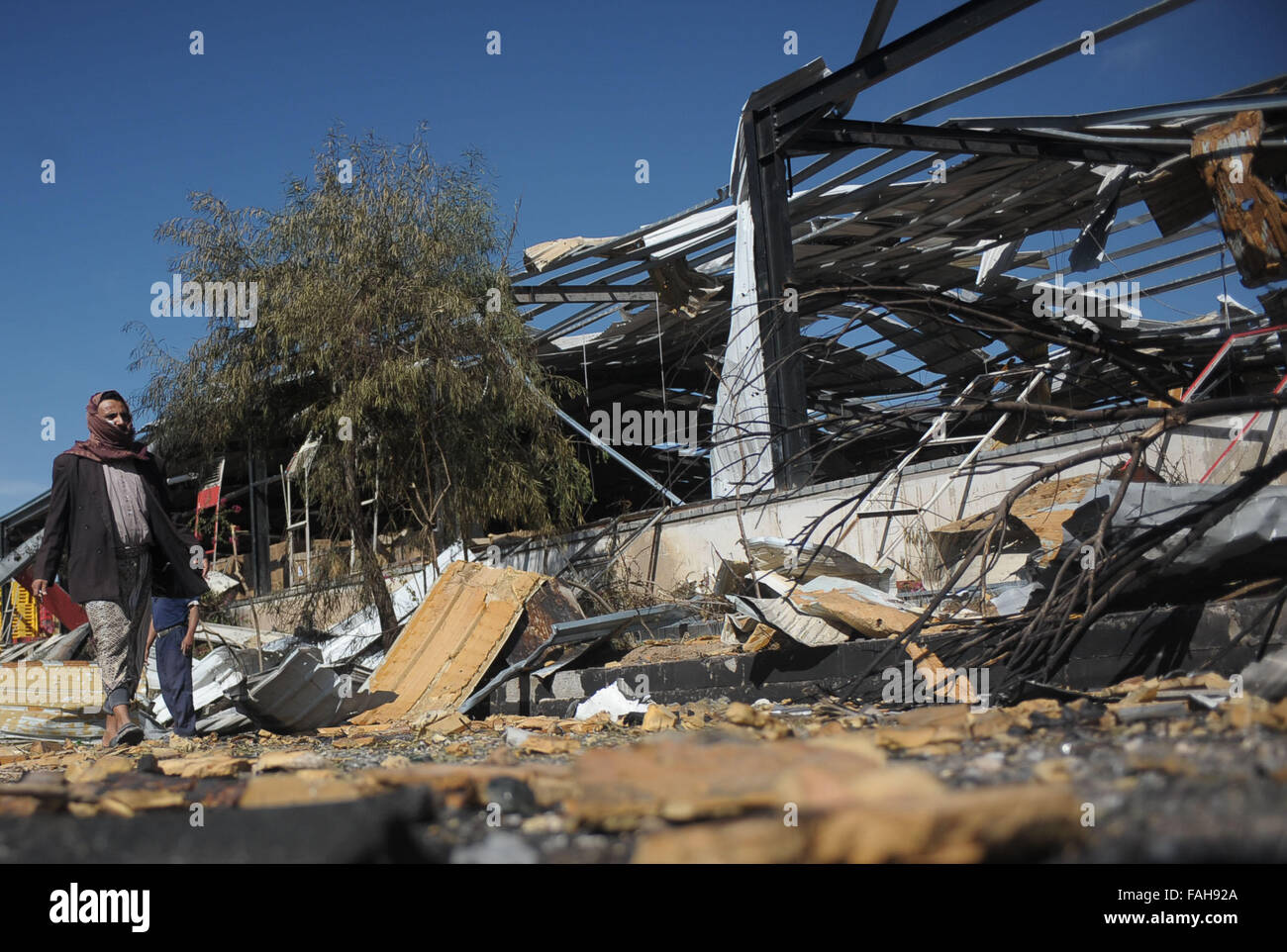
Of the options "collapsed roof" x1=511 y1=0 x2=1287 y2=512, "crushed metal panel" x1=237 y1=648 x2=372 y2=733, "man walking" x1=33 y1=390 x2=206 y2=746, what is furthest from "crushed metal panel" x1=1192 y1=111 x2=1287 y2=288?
"man walking" x1=33 y1=390 x2=206 y2=746

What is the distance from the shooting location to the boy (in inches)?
195

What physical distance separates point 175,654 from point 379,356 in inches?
173

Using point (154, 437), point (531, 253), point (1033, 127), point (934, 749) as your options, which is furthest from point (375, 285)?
point (934, 749)

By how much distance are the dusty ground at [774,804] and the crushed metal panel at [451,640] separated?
10.1 ft

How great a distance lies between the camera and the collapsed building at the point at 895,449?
155 inches

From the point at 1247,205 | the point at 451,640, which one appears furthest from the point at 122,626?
the point at 1247,205

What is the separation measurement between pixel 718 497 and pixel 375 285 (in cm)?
369

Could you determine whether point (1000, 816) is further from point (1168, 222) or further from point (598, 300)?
point (598, 300)

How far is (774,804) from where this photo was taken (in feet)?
5.53

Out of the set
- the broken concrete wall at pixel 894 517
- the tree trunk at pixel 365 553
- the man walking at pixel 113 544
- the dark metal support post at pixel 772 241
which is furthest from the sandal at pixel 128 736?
the dark metal support post at pixel 772 241

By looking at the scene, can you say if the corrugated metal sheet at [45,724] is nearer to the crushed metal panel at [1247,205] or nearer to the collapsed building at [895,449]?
the collapsed building at [895,449]

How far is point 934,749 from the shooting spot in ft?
8.80

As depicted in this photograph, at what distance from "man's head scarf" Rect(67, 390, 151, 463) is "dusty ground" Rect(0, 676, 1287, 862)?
2.46 m

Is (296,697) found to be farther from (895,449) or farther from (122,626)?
(895,449)
